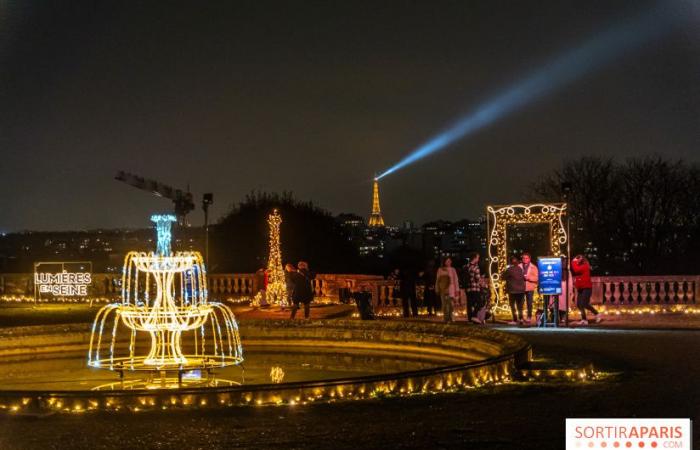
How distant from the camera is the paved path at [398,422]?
412 inches

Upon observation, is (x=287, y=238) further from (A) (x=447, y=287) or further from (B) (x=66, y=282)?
(A) (x=447, y=287)

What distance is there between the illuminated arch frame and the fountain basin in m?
9.34

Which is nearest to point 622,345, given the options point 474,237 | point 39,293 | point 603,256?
point 39,293

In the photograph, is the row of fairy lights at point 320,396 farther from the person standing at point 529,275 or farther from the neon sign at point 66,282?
the neon sign at point 66,282

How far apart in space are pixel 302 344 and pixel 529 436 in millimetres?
11639

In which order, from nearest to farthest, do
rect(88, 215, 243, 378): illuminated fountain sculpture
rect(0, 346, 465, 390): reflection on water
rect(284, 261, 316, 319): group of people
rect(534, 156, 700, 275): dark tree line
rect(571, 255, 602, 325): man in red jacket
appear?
rect(0, 346, 465, 390): reflection on water
rect(88, 215, 243, 378): illuminated fountain sculpture
rect(571, 255, 602, 325): man in red jacket
rect(284, 261, 316, 319): group of people
rect(534, 156, 700, 275): dark tree line

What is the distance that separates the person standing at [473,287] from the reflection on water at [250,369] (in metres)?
6.17

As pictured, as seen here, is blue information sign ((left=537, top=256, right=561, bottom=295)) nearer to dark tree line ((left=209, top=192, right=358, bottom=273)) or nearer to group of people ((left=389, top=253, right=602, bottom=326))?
group of people ((left=389, top=253, right=602, bottom=326))

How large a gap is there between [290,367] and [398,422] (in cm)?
809

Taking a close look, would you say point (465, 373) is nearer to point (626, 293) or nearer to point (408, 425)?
point (408, 425)

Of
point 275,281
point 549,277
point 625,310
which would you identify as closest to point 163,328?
point 549,277

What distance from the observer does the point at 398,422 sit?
37.6 feet

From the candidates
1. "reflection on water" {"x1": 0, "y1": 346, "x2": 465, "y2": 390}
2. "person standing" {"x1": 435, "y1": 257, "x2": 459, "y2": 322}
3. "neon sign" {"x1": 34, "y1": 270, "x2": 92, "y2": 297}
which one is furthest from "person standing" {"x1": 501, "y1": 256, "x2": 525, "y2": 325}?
"neon sign" {"x1": 34, "y1": 270, "x2": 92, "y2": 297}

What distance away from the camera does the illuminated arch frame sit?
98.3ft
